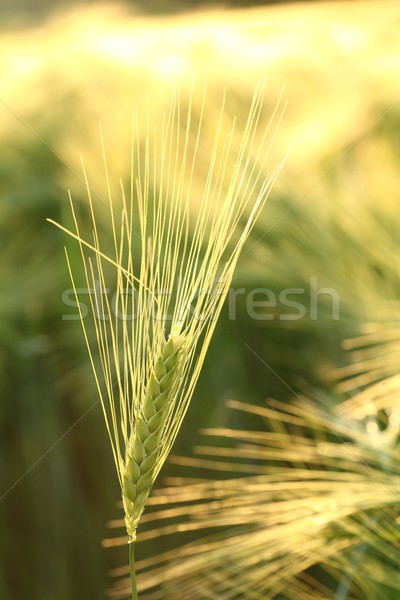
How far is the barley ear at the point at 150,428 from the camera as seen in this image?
0.22 m

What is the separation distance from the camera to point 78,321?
523mm

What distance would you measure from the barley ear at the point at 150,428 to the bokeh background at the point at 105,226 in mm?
244

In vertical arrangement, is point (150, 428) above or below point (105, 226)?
below

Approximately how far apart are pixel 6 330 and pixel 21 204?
0.08 m

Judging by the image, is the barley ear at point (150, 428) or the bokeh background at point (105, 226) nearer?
the barley ear at point (150, 428)

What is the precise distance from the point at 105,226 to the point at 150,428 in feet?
0.98

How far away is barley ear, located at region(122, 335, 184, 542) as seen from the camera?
0.71ft

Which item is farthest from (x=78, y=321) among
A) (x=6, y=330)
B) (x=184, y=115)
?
(x=184, y=115)

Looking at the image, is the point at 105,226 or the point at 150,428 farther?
the point at 105,226

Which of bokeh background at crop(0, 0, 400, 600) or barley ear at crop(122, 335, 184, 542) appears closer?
barley ear at crop(122, 335, 184, 542)

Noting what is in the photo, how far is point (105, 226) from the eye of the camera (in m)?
0.50

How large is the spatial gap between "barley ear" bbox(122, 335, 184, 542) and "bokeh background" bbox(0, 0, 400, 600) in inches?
9.6

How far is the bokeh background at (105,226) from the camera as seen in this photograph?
18.2 inches

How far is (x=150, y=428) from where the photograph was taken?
8.7 inches
